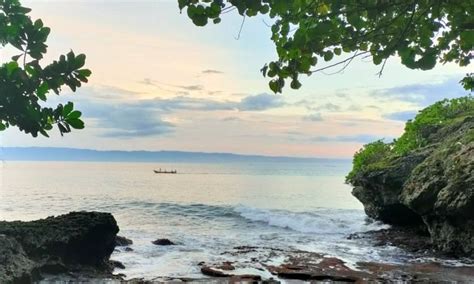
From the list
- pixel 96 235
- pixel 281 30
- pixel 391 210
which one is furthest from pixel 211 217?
pixel 281 30

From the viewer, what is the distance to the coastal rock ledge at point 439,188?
1612 cm

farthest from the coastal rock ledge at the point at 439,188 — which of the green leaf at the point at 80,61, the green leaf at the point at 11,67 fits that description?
the green leaf at the point at 11,67

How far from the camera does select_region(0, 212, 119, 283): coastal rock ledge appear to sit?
10008mm

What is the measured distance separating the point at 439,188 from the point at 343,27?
611 inches

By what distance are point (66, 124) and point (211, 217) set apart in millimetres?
35835

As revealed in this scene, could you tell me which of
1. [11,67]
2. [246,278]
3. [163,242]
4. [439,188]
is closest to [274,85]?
[11,67]

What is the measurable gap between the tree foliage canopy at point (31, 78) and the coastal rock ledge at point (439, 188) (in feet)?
48.3

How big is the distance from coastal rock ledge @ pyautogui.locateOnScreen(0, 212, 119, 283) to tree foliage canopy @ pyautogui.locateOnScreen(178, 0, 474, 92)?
25.4 feet

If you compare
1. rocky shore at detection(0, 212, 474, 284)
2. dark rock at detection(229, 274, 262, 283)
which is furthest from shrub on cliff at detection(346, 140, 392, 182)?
dark rock at detection(229, 274, 262, 283)

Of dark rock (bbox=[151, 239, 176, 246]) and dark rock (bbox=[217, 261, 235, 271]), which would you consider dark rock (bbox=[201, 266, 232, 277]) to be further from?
dark rock (bbox=[151, 239, 176, 246])

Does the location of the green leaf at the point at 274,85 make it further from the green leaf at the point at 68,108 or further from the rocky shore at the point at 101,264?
the rocky shore at the point at 101,264

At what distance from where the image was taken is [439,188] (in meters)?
18.0

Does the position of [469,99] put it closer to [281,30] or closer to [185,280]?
[185,280]

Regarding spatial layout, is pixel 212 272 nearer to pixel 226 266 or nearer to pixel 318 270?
pixel 226 266
